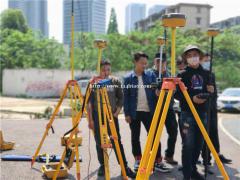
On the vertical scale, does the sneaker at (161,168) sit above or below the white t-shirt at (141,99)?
below

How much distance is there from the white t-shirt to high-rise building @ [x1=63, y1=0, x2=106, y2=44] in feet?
3.90

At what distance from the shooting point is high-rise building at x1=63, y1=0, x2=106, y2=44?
5.49 m

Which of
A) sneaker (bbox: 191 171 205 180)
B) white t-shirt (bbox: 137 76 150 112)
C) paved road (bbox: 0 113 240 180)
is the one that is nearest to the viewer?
sneaker (bbox: 191 171 205 180)

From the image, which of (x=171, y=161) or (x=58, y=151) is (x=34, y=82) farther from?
(x=171, y=161)

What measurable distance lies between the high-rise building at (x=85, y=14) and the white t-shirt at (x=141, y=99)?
119 cm

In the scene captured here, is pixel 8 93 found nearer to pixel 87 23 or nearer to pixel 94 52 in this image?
pixel 94 52

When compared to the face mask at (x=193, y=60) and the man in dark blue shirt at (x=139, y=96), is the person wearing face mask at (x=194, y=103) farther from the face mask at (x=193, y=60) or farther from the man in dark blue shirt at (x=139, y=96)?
the man in dark blue shirt at (x=139, y=96)

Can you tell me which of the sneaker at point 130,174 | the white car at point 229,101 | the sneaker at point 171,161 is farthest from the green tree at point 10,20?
Result: the sneaker at point 130,174

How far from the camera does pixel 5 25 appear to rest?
55.2 m

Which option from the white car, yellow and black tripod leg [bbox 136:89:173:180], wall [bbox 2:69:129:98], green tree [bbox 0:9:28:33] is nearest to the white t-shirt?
yellow and black tripod leg [bbox 136:89:173:180]

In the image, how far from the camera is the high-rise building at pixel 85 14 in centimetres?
549

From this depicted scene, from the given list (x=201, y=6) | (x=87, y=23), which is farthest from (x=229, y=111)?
(x=201, y=6)

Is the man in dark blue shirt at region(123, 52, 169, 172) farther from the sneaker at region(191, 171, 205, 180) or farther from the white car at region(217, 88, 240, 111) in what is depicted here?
the white car at region(217, 88, 240, 111)

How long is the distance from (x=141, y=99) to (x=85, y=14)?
1.57m
